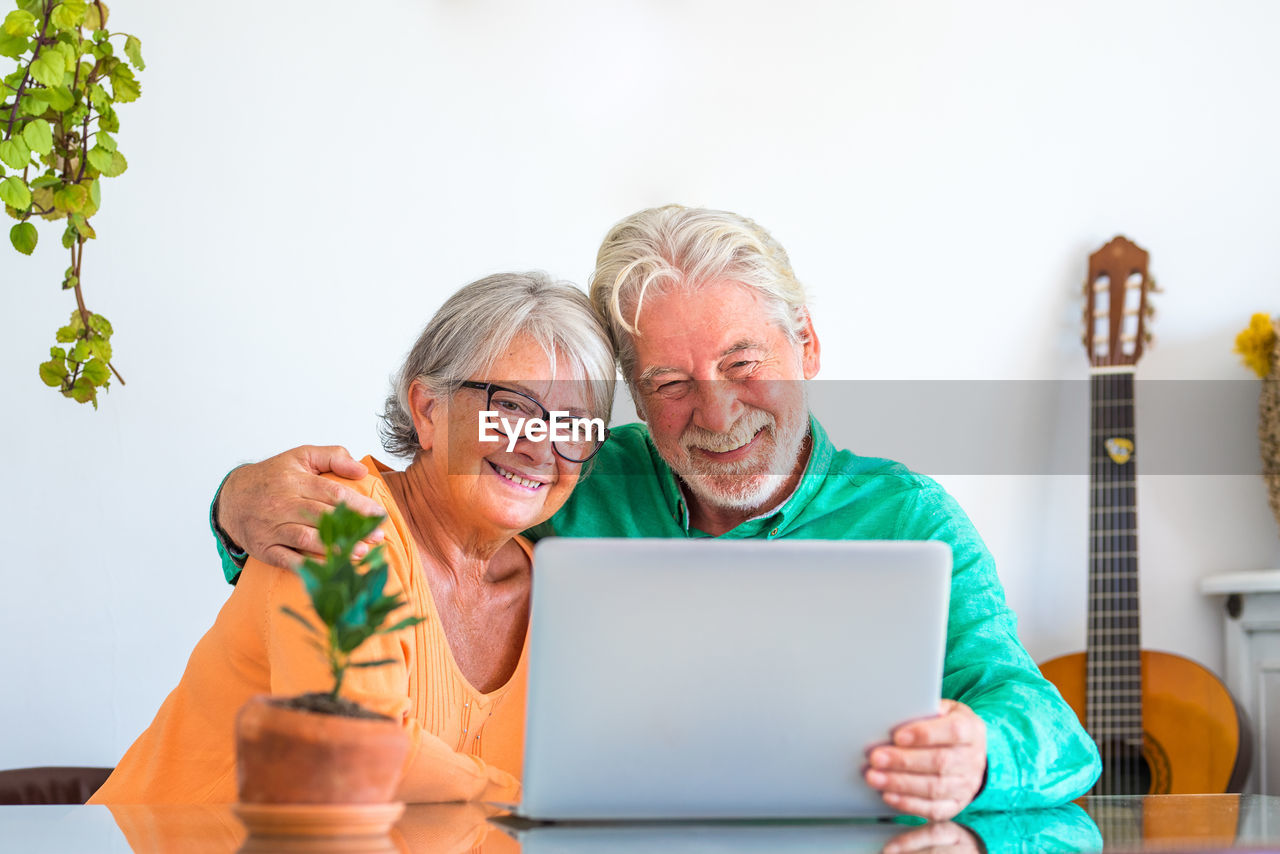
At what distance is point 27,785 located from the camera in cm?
190

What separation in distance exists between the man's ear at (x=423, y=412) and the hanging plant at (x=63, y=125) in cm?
59

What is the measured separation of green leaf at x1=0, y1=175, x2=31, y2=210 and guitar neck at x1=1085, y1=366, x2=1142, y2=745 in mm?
2302

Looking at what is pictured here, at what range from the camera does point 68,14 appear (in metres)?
1.50

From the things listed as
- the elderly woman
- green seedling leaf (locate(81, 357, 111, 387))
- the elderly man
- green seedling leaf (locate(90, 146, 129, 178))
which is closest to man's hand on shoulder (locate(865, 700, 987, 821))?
the elderly man

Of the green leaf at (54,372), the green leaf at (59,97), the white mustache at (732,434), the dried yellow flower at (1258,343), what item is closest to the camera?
the green leaf at (59,97)

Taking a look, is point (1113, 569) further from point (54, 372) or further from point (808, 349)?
point (54, 372)

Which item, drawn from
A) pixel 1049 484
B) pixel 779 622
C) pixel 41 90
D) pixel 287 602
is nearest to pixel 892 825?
pixel 779 622

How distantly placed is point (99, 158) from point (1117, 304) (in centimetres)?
228

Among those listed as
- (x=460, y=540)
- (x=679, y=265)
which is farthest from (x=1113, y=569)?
(x=460, y=540)

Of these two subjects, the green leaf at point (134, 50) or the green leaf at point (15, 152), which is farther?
the green leaf at point (134, 50)

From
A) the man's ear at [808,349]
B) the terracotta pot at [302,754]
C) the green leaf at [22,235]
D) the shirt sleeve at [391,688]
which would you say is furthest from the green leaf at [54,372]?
the terracotta pot at [302,754]

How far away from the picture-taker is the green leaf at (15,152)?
151cm

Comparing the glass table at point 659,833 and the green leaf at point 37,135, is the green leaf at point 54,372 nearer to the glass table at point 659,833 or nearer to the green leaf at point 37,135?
the green leaf at point 37,135

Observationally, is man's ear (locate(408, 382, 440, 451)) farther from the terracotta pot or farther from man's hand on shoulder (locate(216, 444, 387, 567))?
the terracotta pot
